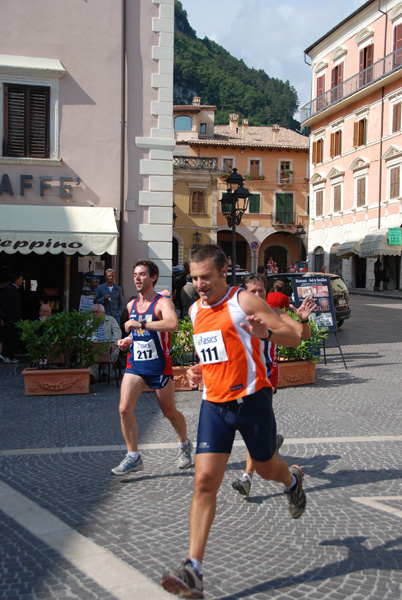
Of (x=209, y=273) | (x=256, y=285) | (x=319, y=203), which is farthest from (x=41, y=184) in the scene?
(x=319, y=203)

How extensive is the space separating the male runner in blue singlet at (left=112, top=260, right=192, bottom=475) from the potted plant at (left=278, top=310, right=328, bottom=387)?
14.1 feet

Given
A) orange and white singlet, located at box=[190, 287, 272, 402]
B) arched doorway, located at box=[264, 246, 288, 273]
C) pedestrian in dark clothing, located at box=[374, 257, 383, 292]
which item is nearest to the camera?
orange and white singlet, located at box=[190, 287, 272, 402]

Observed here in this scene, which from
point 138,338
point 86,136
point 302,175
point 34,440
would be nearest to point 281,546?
point 138,338

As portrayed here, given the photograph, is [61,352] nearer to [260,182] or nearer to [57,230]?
[57,230]

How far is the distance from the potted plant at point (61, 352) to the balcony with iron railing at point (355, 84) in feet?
97.1

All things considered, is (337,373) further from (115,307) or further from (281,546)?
(281,546)

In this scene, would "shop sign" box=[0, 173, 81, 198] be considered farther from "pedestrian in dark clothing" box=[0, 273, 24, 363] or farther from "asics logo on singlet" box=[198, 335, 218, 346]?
"asics logo on singlet" box=[198, 335, 218, 346]

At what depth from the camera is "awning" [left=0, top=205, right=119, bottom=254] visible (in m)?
11.3

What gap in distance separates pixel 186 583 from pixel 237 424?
2.79ft

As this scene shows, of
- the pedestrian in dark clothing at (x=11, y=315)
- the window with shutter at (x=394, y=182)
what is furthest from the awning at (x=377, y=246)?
the pedestrian in dark clothing at (x=11, y=315)

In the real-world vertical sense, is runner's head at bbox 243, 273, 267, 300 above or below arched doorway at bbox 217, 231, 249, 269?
below

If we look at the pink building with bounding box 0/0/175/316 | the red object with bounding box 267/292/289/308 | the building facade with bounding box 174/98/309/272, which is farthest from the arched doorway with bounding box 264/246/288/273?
the red object with bounding box 267/292/289/308

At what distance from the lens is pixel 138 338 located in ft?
17.1

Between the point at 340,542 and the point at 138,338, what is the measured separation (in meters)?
2.33
